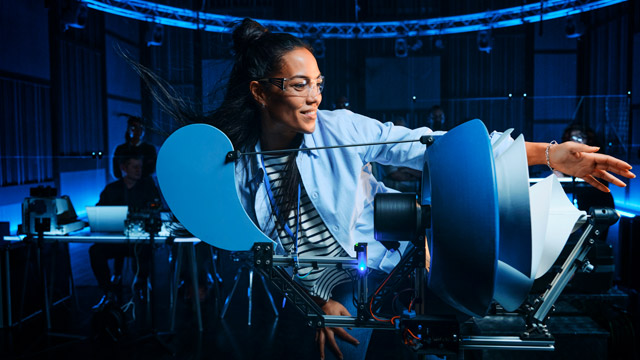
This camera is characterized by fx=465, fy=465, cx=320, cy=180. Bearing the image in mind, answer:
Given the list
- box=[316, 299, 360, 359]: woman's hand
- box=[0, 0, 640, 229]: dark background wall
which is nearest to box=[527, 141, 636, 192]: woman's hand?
box=[316, 299, 360, 359]: woman's hand

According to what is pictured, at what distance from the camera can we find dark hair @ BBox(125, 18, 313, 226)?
1134 millimetres

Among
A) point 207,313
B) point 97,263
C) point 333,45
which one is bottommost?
point 207,313

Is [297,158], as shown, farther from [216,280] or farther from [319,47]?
[319,47]

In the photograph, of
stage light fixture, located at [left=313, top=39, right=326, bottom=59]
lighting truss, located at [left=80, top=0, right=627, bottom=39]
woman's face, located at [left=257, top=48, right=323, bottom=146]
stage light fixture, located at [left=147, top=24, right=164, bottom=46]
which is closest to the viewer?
woman's face, located at [left=257, top=48, right=323, bottom=146]

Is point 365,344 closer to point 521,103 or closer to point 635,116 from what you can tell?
point 635,116

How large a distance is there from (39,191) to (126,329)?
44.9 inches

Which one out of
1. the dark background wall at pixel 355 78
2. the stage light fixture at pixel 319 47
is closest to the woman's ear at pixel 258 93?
the dark background wall at pixel 355 78

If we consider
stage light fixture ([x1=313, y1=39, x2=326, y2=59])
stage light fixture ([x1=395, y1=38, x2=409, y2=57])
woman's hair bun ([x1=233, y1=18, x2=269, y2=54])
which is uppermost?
stage light fixture ([x1=395, y1=38, x2=409, y2=57])

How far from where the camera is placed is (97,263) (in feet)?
12.5

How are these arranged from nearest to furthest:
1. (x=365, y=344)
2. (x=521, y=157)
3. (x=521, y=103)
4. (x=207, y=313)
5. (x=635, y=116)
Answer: (x=521, y=157)
(x=365, y=344)
(x=207, y=313)
(x=635, y=116)
(x=521, y=103)

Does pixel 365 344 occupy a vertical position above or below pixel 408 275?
below

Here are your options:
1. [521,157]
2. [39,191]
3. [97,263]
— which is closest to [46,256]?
[97,263]

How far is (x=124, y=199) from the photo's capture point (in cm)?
393

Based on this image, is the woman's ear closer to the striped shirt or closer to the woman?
the woman
